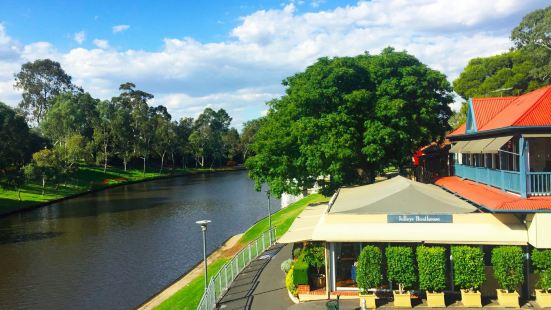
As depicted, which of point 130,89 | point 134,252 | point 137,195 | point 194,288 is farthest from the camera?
point 130,89

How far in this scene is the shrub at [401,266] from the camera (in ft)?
57.0

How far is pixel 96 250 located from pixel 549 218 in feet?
114

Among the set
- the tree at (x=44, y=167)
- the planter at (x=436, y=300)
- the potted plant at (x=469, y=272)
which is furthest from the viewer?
the tree at (x=44, y=167)

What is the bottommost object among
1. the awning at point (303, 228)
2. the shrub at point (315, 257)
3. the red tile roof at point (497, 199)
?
the shrub at point (315, 257)

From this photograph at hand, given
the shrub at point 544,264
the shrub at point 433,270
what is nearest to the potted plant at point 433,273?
the shrub at point 433,270

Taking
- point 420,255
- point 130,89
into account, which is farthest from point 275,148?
point 130,89

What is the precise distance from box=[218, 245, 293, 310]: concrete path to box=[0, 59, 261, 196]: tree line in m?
54.0

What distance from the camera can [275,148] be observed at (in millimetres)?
33906

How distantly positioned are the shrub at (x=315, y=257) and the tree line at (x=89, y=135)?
58892 millimetres

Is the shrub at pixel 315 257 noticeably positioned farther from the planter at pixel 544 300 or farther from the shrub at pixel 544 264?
the planter at pixel 544 300

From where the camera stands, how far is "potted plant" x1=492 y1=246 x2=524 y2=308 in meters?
16.5

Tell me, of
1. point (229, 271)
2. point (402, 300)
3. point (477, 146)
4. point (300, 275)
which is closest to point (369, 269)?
point (402, 300)

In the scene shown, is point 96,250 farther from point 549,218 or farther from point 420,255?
point 549,218

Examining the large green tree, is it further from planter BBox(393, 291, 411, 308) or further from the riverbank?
the riverbank
